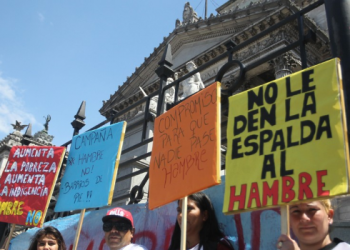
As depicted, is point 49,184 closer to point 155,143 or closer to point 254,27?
point 155,143

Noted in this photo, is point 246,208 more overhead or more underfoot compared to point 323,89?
more underfoot

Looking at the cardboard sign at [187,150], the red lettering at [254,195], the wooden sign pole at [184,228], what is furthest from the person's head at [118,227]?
the red lettering at [254,195]

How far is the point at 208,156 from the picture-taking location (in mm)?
3217

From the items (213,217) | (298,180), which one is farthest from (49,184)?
(298,180)

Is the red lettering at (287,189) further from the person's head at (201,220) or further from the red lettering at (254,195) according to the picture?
the person's head at (201,220)

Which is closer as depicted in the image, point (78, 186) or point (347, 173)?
point (347, 173)

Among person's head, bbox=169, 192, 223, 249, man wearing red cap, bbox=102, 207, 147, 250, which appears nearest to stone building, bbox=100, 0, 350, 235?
person's head, bbox=169, 192, 223, 249

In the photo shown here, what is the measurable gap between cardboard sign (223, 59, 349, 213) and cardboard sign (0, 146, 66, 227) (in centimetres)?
337

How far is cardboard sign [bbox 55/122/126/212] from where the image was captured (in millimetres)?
4621

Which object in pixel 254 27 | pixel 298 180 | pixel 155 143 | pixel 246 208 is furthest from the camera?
pixel 254 27

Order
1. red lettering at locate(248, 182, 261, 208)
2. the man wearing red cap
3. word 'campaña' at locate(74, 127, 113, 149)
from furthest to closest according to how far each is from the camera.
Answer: word 'campaña' at locate(74, 127, 113, 149)
the man wearing red cap
red lettering at locate(248, 182, 261, 208)

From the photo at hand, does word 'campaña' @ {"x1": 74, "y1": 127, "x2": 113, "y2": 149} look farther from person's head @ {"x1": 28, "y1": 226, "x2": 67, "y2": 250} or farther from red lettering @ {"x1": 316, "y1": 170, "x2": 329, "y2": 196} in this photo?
red lettering @ {"x1": 316, "y1": 170, "x2": 329, "y2": 196}

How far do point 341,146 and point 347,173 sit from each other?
18 centimetres

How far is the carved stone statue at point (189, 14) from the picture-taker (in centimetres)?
2670
